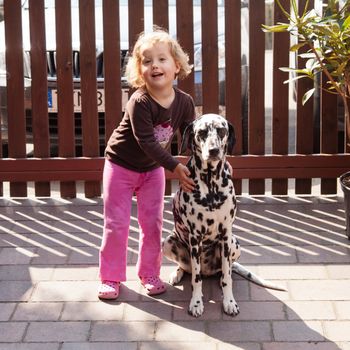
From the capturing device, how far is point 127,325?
4.16 meters

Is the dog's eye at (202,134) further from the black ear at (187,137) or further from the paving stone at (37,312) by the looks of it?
the paving stone at (37,312)

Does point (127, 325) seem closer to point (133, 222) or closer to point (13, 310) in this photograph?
point (13, 310)

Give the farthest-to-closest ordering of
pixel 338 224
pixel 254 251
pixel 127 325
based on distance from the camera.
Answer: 1. pixel 338 224
2. pixel 254 251
3. pixel 127 325

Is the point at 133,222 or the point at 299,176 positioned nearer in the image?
the point at 133,222

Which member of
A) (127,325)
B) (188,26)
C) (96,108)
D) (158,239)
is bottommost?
(127,325)

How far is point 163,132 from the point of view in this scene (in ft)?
14.5

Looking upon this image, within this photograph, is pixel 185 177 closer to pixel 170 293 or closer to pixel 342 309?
pixel 170 293

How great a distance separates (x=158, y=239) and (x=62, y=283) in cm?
65

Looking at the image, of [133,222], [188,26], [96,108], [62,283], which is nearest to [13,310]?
[62,283]

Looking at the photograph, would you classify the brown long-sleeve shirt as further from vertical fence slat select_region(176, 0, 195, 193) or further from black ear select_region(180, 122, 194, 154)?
vertical fence slat select_region(176, 0, 195, 193)

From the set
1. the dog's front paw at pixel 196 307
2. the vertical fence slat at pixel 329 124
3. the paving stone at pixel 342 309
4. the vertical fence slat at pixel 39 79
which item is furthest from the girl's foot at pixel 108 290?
the vertical fence slat at pixel 329 124

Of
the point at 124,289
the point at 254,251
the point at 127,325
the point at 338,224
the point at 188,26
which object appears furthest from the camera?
the point at 188,26

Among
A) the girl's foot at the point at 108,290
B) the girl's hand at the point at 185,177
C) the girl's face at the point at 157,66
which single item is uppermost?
the girl's face at the point at 157,66

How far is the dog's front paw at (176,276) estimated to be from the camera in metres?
4.71
